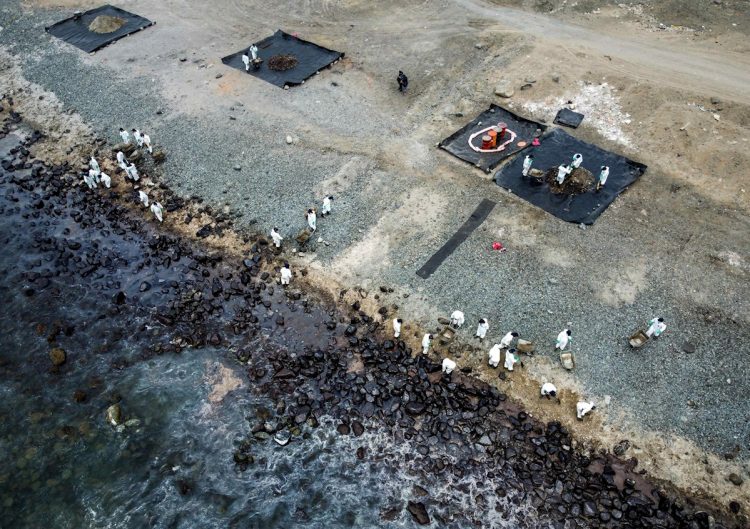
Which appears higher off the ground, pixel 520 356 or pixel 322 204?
pixel 322 204

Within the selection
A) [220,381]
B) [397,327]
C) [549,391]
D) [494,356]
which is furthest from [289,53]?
[549,391]

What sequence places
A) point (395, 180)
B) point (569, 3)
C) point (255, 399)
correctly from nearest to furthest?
point (255, 399)
point (395, 180)
point (569, 3)

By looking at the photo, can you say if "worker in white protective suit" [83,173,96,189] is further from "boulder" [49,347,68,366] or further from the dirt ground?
"boulder" [49,347,68,366]

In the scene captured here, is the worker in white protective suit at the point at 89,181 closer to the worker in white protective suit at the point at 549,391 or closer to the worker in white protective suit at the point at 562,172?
the worker in white protective suit at the point at 562,172

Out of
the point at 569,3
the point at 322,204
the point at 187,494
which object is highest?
the point at 569,3

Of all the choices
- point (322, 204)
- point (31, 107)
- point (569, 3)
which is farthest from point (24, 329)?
point (569, 3)

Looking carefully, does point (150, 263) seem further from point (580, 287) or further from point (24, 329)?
point (580, 287)
